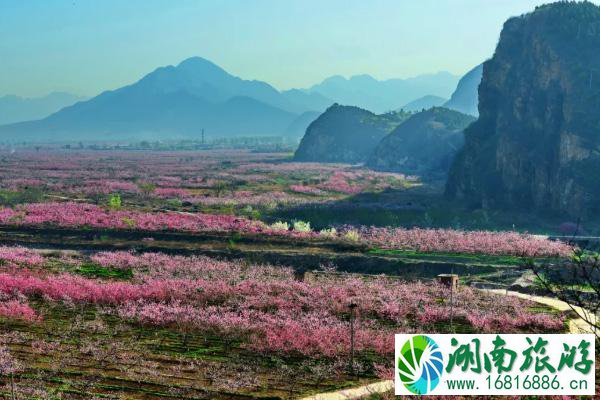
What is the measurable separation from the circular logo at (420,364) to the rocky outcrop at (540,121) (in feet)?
→ 233

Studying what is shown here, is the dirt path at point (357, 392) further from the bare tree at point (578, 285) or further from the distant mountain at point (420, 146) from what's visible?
the distant mountain at point (420, 146)

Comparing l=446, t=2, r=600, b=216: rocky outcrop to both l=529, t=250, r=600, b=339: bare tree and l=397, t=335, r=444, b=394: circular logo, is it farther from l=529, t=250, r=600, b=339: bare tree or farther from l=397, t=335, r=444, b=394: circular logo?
l=397, t=335, r=444, b=394: circular logo

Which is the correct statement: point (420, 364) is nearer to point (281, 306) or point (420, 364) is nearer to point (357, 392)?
point (357, 392)

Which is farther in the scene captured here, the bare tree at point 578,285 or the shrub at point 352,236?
the shrub at point 352,236

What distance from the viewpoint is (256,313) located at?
37.0 m

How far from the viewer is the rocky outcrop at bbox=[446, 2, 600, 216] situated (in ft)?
291

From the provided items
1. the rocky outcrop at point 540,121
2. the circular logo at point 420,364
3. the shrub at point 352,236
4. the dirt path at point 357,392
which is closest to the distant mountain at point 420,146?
the rocky outcrop at point 540,121

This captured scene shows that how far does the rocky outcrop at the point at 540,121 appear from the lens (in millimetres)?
88688

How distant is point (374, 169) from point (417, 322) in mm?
152867

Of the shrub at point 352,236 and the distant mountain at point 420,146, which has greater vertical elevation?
the distant mountain at point 420,146

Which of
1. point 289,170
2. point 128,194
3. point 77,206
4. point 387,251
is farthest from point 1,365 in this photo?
point 289,170

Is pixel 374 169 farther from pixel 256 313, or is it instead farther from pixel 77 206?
pixel 256 313

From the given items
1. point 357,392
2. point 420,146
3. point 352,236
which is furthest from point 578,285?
point 420,146

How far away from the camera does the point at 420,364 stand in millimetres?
19672
